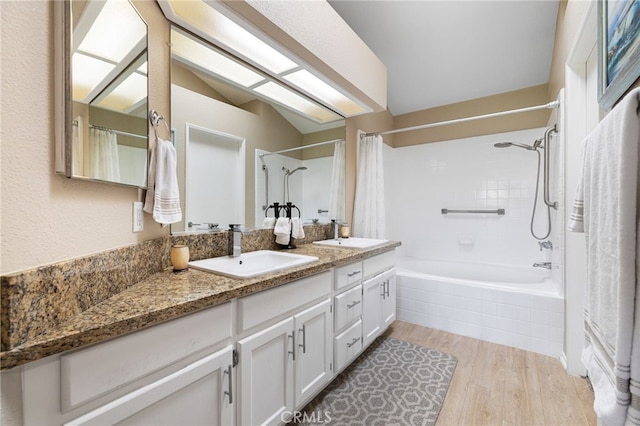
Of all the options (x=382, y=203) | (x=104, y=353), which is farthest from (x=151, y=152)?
(x=382, y=203)

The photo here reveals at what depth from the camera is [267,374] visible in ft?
3.97

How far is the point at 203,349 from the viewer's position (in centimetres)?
96

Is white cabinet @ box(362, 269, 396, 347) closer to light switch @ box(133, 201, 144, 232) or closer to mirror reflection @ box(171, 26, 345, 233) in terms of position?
mirror reflection @ box(171, 26, 345, 233)

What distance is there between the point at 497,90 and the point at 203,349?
3.90m

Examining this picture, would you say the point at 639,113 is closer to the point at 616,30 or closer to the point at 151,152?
the point at 616,30

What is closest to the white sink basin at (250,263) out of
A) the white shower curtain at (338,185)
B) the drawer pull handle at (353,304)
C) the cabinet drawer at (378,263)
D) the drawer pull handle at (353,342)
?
the drawer pull handle at (353,304)

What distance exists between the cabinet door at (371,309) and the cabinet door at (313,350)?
449 millimetres

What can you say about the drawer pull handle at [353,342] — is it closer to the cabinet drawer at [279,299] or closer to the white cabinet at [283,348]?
the white cabinet at [283,348]

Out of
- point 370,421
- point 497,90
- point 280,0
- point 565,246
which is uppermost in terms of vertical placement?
point 497,90

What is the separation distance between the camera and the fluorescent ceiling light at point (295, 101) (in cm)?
199

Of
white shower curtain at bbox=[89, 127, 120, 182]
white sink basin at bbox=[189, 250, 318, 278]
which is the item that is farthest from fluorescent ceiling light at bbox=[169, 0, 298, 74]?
white sink basin at bbox=[189, 250, 318, 278]

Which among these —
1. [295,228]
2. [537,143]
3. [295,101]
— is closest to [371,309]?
[295,228]

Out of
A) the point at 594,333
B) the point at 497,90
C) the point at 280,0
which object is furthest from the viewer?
the point at 497,90

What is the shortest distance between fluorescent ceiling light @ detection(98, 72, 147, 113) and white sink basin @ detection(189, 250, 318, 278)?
75 cm
